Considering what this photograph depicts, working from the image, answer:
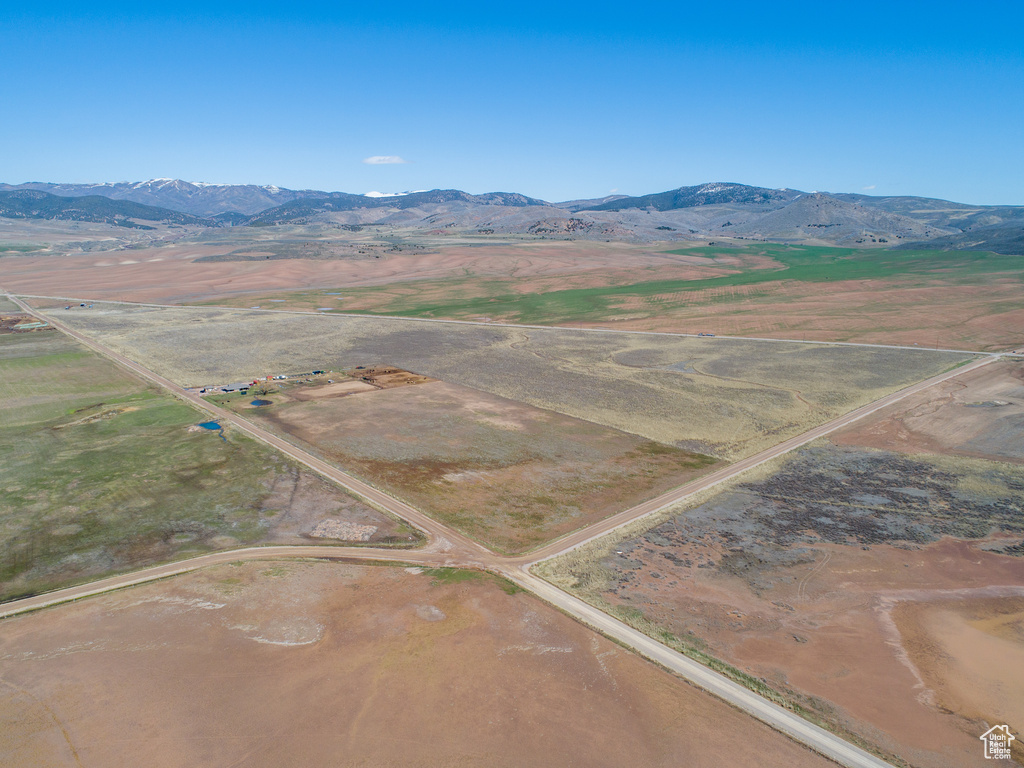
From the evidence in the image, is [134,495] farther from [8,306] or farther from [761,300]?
[8,306]

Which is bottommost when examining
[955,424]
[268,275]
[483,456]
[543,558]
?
[543,558]

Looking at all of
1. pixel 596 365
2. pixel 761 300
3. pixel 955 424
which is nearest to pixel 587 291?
pixel 761 300

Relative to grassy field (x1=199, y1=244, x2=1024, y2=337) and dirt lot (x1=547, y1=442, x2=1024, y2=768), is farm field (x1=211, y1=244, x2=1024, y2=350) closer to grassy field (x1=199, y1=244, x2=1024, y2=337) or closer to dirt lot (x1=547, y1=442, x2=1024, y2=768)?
grassy field (x1=199, y1=244, x2=1024, y2=337)

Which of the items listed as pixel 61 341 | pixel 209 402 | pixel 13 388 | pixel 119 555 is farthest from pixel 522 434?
pixel 61 341

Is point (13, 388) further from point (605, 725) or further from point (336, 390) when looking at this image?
point (605, 725)

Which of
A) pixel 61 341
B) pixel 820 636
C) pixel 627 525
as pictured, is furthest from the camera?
pixel 61 341
